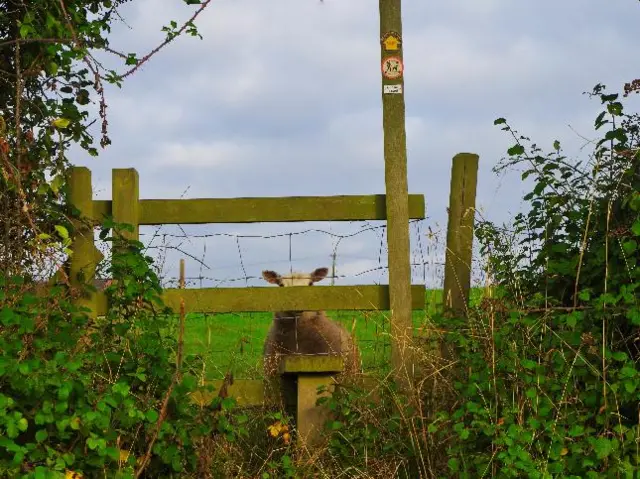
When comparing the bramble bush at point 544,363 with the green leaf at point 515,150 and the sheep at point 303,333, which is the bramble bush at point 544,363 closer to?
the green leaf at point 515,150

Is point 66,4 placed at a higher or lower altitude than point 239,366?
higher

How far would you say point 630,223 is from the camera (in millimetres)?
5641

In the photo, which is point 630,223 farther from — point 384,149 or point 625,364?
point 384,149

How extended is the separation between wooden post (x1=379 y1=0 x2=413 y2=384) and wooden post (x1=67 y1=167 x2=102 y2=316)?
2332 millimetres

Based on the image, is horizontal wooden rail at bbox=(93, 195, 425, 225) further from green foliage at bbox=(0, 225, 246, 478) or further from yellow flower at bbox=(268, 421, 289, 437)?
yellow flower at bbox=(268, 421, 289, 437)

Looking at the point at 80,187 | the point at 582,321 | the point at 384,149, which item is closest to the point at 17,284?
the point at 80,187

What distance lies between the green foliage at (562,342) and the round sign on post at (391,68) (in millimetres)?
1308

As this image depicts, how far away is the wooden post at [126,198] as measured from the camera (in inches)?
277

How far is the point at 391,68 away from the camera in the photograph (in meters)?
7.30

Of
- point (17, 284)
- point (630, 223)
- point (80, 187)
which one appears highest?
point (80, 187)

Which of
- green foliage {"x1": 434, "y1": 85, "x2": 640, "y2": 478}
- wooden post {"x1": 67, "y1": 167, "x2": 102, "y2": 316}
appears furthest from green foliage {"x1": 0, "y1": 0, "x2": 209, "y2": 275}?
green foliage {"x1": 434, "y1": 85, "x2": 640, "y2": 478}

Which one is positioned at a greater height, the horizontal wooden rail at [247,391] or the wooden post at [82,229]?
the wooden post at [82,229]

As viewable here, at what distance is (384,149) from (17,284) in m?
3.03

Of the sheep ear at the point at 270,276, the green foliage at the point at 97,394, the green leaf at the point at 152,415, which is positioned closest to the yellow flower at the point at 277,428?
the green foliage at the point at 97,394
